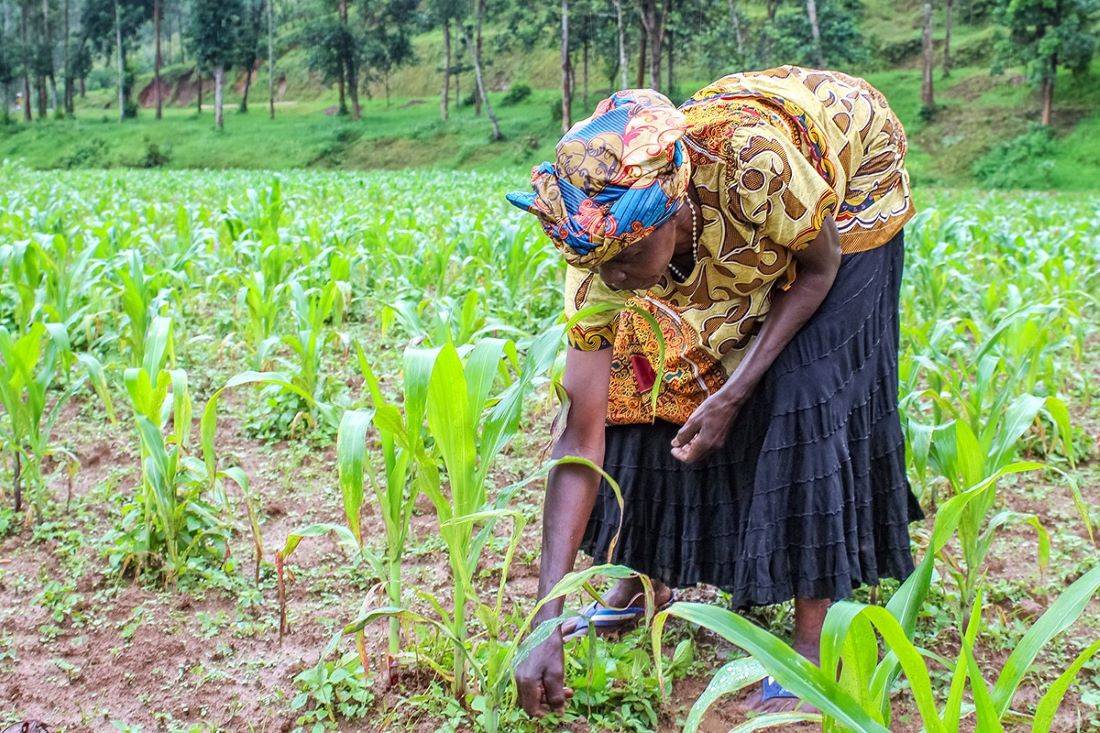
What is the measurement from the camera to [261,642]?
2.26 m

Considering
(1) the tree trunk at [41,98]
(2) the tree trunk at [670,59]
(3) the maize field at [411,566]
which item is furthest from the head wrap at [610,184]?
(1) the tree trunk at [41,98]

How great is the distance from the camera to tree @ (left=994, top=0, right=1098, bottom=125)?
22.8 m

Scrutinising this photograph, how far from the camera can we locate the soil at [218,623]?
1993mm

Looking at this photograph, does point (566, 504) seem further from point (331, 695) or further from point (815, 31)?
point (815, 31)

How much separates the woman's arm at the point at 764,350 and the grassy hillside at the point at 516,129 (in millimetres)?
21430

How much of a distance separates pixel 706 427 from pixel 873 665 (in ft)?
2.42

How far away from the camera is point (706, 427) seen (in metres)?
2.08

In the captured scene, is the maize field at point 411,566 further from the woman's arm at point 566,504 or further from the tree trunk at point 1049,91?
the tree trunk at point 1049,91

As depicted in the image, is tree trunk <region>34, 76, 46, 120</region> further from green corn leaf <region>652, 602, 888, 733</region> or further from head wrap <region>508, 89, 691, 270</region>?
green corn leaf <region>652, 602, 888, 733</region>

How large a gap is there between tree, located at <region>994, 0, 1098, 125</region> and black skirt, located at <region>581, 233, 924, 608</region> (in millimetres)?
24218

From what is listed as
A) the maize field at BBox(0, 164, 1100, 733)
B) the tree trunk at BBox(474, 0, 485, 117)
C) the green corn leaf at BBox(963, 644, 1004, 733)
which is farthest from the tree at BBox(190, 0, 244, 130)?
the green corn leaf at BBox(963, 644, 1004, 733)

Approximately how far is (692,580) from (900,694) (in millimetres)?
491

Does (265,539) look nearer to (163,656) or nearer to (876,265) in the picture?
(163,656)

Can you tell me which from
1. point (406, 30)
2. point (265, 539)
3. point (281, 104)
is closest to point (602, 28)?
point (406, 30)
